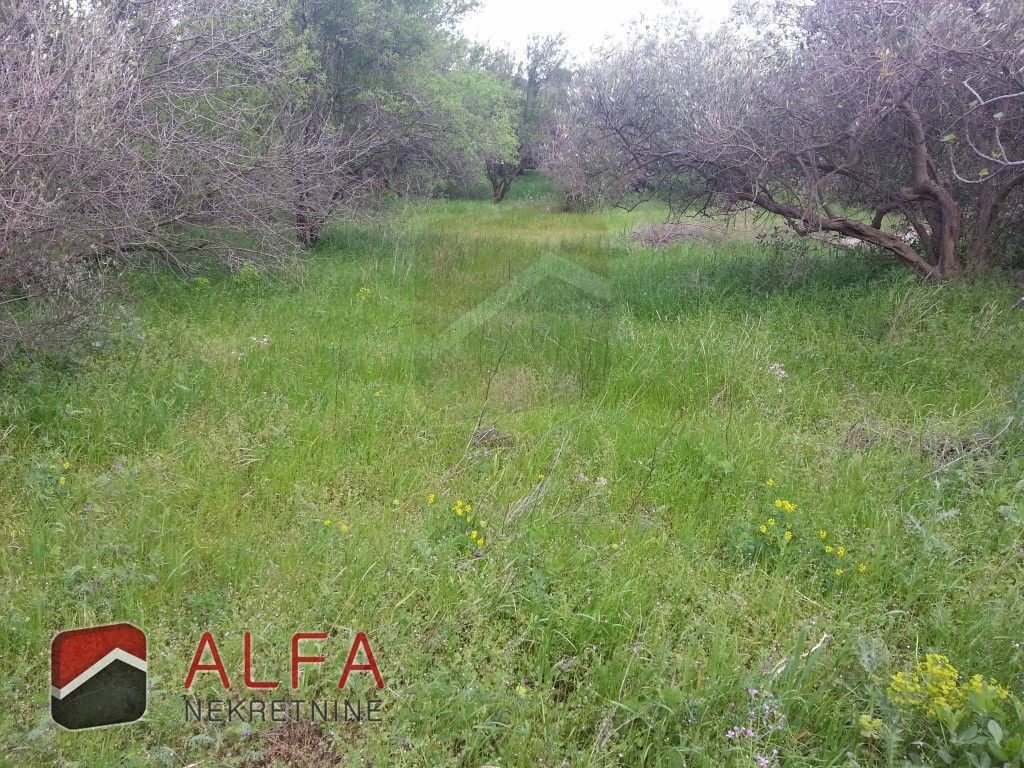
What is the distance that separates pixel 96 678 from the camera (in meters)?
2.04

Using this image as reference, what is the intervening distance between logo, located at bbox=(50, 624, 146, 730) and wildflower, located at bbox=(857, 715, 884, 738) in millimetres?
2146

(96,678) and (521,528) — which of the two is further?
(521,528)

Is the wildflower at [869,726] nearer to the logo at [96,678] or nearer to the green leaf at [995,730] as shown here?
the green leaf at [995,730]

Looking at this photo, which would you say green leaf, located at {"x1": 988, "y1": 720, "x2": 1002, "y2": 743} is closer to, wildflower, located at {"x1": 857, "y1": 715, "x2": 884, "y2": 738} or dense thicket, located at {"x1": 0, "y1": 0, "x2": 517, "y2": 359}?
wildflower, located at {"x1": 857, "y1": 715, "x2": 884, "y2": 738}

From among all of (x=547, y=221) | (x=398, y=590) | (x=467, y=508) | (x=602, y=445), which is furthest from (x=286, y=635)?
(x=602, y=445)

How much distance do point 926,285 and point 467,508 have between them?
5.82 meters

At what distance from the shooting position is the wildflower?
1960 mm

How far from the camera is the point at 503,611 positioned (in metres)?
2.48

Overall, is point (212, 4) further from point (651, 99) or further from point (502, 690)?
point (502, 690)

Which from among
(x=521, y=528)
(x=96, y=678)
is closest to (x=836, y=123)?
(x=521, y=528)

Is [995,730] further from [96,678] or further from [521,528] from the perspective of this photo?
[96,678]

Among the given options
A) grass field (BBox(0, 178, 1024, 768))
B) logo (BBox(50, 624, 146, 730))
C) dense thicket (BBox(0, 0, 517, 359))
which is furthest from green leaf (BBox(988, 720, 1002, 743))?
dense thicket (BBox(0, 0, 517, 359))

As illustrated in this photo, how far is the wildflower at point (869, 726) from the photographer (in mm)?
1960

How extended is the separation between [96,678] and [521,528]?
1.64m
